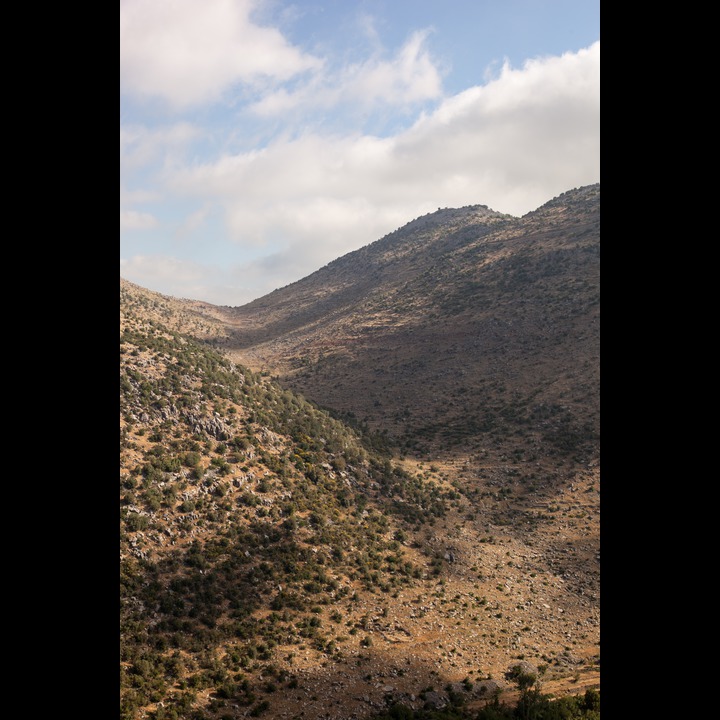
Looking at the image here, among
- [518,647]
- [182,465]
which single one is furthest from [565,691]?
[182,465]

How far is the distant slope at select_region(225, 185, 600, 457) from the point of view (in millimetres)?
49375

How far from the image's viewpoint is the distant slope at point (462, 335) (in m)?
49.4

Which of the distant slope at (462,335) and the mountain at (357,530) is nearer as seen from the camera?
the mountain at (357,530)

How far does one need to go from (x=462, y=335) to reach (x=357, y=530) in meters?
45.0

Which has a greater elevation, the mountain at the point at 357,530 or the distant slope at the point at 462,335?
the distant slope at the point at 462,335

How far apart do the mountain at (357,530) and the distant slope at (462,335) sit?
1.54 ft

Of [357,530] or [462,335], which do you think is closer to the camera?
[357,530]

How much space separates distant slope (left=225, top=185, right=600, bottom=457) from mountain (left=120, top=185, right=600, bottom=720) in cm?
47

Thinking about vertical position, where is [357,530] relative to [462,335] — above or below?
below

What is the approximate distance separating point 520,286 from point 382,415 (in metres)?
36.1

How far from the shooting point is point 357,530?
29406 mm

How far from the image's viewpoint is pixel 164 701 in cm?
1627
